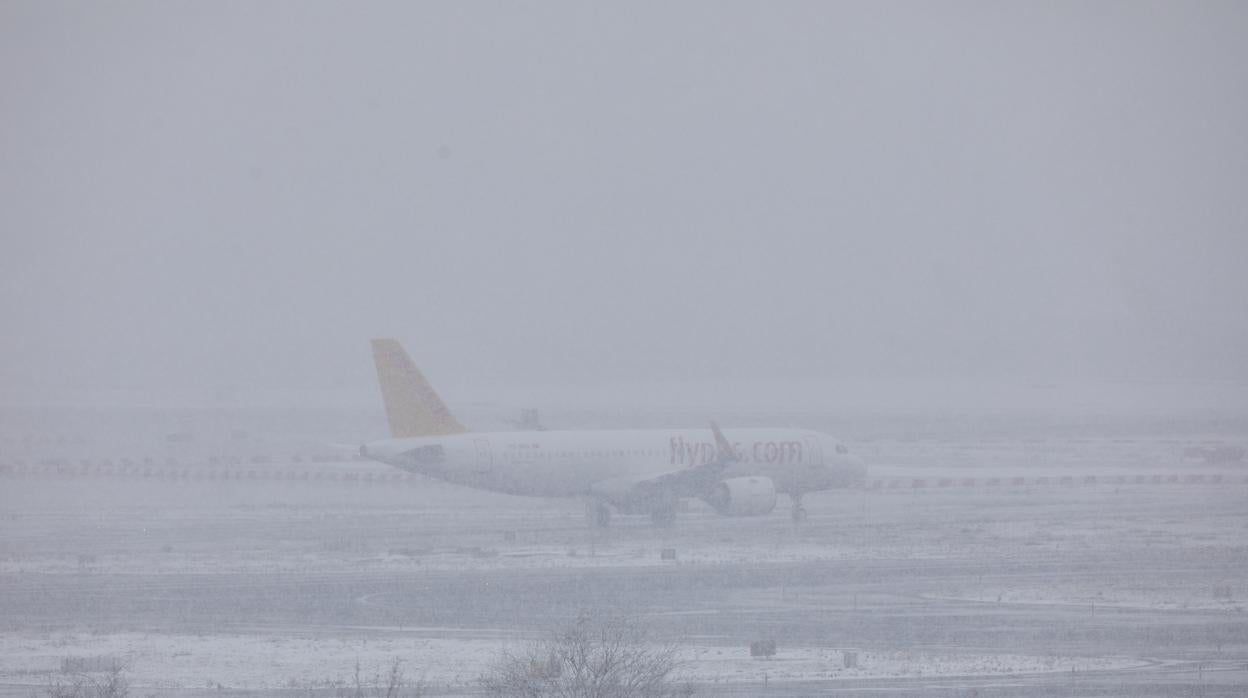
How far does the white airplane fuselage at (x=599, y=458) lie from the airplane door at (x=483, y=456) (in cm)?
3

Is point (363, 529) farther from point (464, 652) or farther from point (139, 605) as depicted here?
point (464, 652)

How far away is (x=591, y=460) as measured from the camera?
2040 inches

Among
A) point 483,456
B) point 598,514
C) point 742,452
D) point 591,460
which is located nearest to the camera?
point 483,456

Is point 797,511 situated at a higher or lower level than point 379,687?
higher

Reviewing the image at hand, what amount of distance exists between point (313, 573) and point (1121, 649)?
1922cm

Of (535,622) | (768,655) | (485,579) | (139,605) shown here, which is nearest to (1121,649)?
(768,655)

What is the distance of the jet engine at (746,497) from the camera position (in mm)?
50531

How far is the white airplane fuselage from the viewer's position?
1933 inches

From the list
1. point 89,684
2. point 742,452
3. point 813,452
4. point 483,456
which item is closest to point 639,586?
point 89,684

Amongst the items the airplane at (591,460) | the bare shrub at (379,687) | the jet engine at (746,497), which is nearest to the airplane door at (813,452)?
the airplane at (591,460)

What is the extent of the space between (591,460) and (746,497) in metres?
5.06

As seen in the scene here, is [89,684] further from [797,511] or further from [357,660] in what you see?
[797,511]

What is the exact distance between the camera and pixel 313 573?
37156mm

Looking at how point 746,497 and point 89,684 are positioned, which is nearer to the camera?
point 89,684
